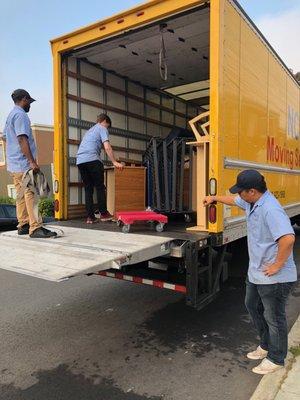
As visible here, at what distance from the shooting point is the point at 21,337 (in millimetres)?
4270

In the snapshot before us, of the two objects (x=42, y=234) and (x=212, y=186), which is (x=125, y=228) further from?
(x=212, y=186)

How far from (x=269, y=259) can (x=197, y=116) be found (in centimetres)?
255

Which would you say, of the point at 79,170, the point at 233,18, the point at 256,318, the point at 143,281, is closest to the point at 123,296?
the point at 143,281

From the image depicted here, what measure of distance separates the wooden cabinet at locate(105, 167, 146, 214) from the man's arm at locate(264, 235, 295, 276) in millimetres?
2982

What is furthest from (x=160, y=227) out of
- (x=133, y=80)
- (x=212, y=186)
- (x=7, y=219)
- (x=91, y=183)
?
(x=7, y=219)

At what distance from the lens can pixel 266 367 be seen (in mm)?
3307

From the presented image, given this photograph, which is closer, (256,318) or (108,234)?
(256,318)

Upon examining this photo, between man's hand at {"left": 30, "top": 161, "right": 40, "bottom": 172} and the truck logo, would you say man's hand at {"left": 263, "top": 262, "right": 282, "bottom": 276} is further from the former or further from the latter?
the truck logo

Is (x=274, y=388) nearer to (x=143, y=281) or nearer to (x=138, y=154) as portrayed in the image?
(x=143, y=281)

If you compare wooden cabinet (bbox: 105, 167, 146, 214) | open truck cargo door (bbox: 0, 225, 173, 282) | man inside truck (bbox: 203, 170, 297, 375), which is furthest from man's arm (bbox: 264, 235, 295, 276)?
wooden cabinet (bbox: 105, 167, 146, 214)

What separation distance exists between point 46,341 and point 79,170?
244 centimetres

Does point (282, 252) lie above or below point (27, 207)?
below

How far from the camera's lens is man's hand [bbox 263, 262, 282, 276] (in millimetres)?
3049

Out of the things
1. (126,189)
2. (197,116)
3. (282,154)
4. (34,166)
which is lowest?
(126,189)
